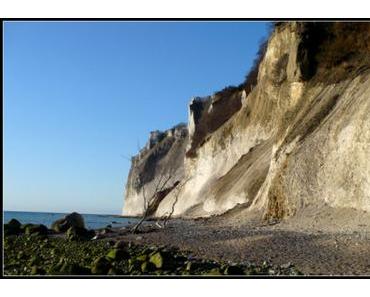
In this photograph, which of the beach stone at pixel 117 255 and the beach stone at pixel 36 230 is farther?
the beach stone at pixel 36 230

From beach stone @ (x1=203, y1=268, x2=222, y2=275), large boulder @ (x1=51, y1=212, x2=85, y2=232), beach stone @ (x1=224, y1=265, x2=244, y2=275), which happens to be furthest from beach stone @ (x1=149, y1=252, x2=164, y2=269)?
large boulder @ (x1=51, y1=212, x2=85, y2=232)

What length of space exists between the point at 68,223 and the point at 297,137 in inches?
502

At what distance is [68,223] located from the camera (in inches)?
1125

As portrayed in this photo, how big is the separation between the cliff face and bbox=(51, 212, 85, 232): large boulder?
569 cm

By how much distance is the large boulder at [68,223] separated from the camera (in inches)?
1092

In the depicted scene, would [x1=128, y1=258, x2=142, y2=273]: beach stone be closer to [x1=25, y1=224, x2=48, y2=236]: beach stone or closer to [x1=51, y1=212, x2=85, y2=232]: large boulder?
[x1=25, y1=224, x2=48, y2=236]: beach stone

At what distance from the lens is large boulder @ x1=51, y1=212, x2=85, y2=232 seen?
91.0ft

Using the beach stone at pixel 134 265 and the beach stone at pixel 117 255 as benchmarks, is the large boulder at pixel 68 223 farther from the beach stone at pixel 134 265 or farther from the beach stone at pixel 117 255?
the beach stone at pixel 134 265

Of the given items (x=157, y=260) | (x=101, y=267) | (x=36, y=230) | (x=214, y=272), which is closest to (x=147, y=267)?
(x=157, y=260)

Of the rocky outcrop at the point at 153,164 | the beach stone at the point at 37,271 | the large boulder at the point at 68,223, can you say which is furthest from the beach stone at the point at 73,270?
the rocky outcrop at the point at 153,164

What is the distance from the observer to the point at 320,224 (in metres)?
20.0

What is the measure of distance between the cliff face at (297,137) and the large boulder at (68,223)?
18.7 ft
